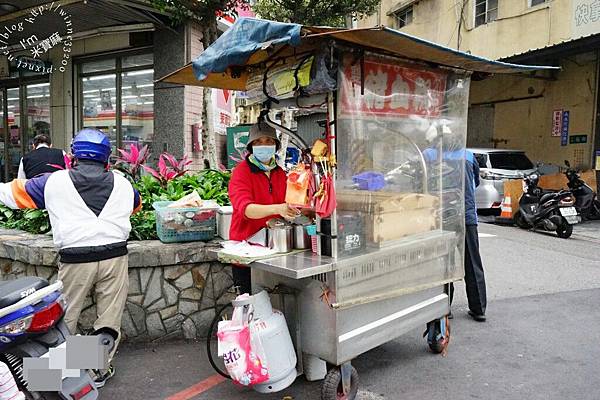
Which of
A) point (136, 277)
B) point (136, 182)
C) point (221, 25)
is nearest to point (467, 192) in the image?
point (136, 277)

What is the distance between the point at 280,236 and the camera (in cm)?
332

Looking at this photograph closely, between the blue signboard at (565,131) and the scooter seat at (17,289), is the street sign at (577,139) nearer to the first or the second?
the blue signboard at (565,131)

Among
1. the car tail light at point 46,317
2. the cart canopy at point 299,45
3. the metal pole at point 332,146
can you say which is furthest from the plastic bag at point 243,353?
the cart canopy at point 299,45

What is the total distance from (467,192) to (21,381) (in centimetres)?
384

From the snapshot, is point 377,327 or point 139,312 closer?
point 377,327

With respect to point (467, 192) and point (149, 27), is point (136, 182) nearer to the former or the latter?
point (467, 192)

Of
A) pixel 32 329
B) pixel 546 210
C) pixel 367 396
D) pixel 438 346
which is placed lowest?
pixel 367 396

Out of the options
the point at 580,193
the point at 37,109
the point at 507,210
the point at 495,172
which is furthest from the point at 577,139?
the point at 37,109

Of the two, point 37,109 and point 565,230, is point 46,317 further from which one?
point 37,109

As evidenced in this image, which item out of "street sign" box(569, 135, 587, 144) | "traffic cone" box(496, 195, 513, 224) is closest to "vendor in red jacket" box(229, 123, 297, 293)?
"traffic cone" box(496, 195, 513, 224)

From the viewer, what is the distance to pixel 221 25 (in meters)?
9.64

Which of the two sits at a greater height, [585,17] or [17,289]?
[585,17]

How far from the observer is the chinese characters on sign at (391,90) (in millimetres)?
3113

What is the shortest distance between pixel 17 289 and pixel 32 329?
0.22 m
